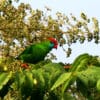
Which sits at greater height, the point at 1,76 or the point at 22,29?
the point at 22,29

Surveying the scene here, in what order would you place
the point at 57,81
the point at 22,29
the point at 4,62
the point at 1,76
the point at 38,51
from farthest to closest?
the point at 22,29 → the point at 38,51 → the point at 4,62 → the point at 1,76 → the point at 57,81

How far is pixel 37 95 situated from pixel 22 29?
7144 millimetres

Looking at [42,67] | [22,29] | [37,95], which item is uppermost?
[22,29]

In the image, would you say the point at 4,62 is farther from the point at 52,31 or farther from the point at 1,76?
the point at 52,31

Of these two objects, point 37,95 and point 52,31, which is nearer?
point 37,95

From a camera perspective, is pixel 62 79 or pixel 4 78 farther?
pixel 4 78

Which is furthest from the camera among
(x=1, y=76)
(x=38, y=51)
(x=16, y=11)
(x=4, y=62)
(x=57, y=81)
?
(x=16, y=11)

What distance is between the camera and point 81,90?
2.18 metres

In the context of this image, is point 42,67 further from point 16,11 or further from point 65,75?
point 16,11

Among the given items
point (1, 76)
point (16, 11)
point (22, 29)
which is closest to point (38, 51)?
point (1, 76)

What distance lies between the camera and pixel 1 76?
91.4 inches

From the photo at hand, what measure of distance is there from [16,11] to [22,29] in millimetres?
941

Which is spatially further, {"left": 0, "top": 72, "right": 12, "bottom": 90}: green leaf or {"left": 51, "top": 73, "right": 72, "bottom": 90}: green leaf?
{"left": 0, "top": 72, "right": 12, "bottom": 90}: green leaf

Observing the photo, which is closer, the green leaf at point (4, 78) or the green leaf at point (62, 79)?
the green leaf at point (62, 79)
